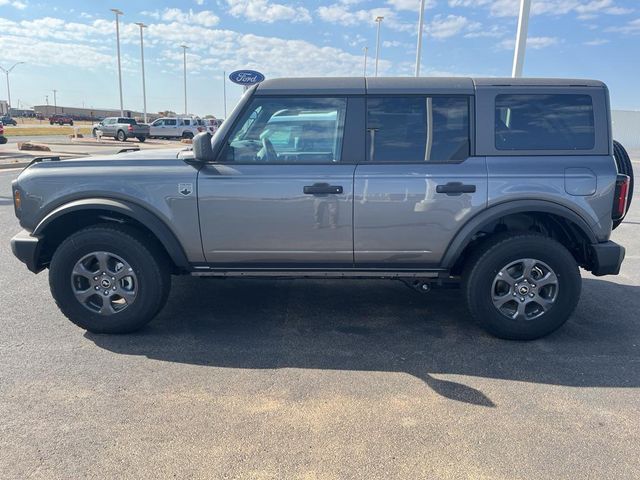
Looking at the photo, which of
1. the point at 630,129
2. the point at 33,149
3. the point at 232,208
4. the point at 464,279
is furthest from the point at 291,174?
the point at 630,129

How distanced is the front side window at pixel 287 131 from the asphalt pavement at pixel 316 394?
1.43m

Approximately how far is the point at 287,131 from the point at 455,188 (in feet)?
4.43

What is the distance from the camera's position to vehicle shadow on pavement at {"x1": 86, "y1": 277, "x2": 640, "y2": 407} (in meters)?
3.45

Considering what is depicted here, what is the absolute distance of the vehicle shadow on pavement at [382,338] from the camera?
345cm

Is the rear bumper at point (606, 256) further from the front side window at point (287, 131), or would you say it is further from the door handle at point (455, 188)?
the front side window at point (287, 131)

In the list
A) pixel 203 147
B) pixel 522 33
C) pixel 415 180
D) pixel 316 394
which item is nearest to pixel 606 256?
pixel 415 180

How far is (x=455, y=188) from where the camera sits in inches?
144

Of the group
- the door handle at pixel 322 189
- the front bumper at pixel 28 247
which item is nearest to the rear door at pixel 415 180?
the door handle at pixel 322 189

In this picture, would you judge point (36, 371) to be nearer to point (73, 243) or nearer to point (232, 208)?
point (73, 243)

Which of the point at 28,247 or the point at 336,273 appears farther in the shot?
the point at 336,273

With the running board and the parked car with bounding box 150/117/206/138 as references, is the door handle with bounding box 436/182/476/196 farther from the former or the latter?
the parked car with bounding box 150/117/206/138

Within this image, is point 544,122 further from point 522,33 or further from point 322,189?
point 522,33

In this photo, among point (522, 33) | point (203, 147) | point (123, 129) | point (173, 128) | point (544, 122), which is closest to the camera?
point (203, 147)

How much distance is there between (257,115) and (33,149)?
21.6 m
